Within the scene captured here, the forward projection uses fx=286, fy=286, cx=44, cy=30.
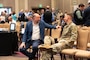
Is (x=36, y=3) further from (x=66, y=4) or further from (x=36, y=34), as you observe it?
(x=36, y=34)

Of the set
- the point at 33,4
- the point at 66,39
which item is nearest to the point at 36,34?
the point at 66,39

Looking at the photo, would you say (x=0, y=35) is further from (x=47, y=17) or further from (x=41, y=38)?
(x=41, y=38)

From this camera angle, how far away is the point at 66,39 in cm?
694

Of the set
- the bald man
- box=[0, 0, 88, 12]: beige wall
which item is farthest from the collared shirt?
box=[0, 0, 88, 12]: beige wall

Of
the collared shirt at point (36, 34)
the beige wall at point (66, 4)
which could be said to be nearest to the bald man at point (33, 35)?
the collared shirt at point (36, 34)

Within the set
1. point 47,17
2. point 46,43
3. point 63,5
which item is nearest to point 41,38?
point 46,43

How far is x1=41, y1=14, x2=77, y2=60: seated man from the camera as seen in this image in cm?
675

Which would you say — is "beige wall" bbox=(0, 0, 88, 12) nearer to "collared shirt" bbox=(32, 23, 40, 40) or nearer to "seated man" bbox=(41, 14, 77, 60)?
"collared shirt" bbox=(32, 23, 40, 40)

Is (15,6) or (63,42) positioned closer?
(63,42)

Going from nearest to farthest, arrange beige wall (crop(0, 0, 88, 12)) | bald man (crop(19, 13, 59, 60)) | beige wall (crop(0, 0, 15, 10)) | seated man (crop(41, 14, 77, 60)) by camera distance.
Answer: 1. seated man (crop(41, 14, 77, 60))
2. bald man (crop(19, 13, 59, 60))
3. beige wall (crop(0, 0, 88, 12))
4. beige wall (crop(0, 0, 15, 10))

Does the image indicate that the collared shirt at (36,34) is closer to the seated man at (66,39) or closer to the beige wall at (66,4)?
the seated man at (66,39)

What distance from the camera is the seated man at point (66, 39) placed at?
6.75 metres

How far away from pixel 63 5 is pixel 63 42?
1764cm

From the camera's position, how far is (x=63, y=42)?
6.88m
